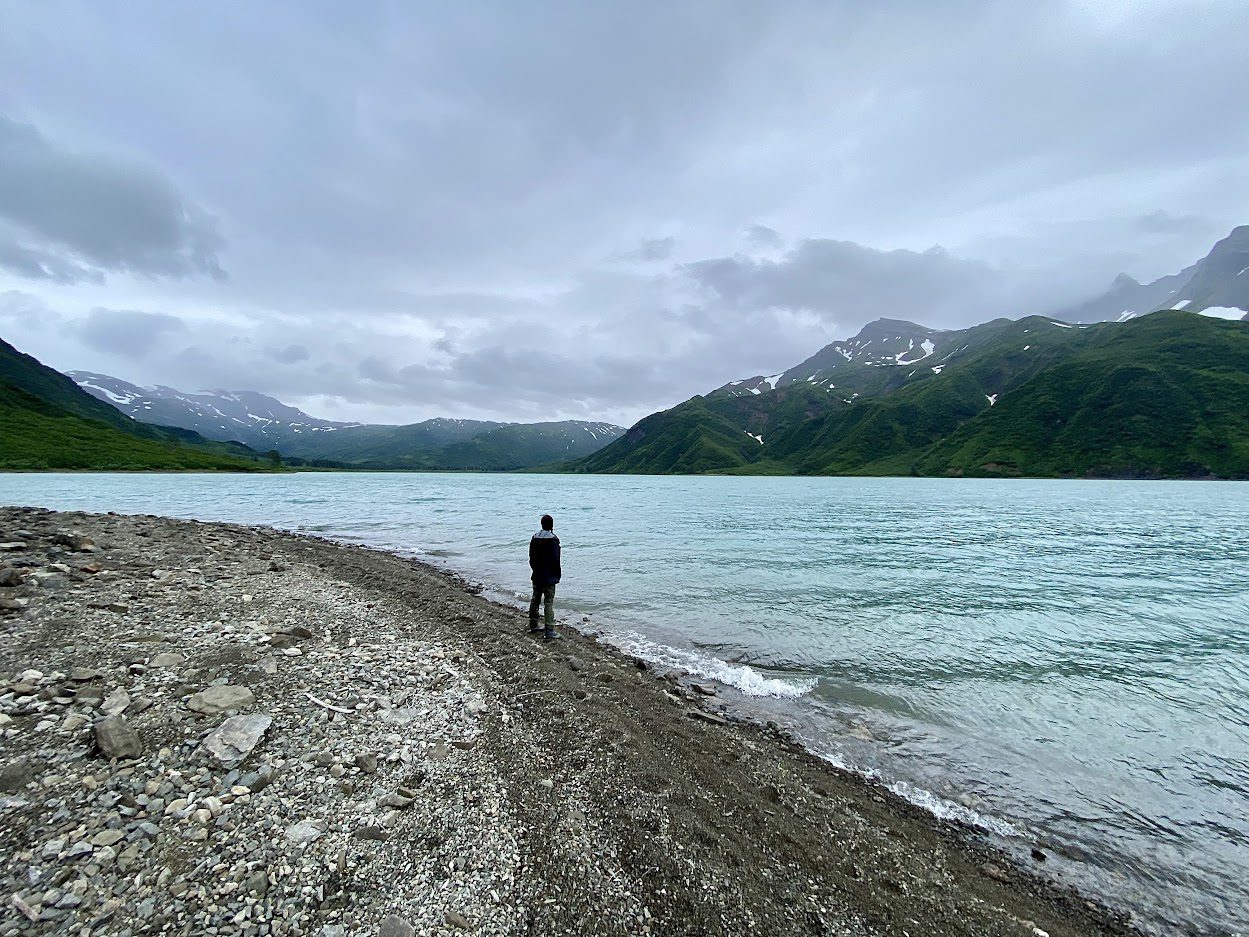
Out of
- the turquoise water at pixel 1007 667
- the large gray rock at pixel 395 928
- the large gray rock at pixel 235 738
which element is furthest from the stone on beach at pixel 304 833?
the turquoise water at pixel 1007 667

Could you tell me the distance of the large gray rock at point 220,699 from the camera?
892 centimetres

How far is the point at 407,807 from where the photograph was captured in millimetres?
7371

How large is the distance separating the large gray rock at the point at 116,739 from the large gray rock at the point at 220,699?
3.72 ft

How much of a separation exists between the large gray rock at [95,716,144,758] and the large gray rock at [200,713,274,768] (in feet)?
2.61

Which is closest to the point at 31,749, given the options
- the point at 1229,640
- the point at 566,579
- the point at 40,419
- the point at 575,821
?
the point at 575,821

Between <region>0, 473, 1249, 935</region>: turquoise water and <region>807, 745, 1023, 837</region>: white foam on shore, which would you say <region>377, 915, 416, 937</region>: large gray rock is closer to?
<region>807, 745, 1023, 837</region>: white foam on shore

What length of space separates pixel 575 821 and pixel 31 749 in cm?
754

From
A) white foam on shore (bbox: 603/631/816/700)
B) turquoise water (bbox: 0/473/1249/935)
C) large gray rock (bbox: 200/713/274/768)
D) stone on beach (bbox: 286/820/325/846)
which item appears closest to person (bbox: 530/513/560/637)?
white foam on shore (bbox: 603/631/816/700)

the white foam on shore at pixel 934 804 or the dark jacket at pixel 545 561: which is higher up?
the dark jacket at pixel 545 561

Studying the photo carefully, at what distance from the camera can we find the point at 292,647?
12.2 metres

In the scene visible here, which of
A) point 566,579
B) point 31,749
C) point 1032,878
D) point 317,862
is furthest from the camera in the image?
point 566,579

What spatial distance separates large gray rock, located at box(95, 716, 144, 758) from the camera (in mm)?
7332

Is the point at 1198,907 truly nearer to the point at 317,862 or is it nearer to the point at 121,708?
the point at 317,862

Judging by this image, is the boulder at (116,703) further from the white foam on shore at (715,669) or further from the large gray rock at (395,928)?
the white foam on shore at (715,669)
